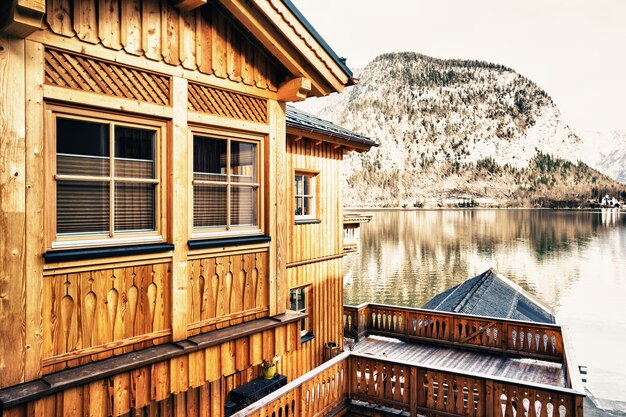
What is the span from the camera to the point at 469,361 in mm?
12422

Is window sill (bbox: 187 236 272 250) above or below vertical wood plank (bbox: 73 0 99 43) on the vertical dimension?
below

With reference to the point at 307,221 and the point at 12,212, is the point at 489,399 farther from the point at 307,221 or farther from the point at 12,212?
the point at 12,212

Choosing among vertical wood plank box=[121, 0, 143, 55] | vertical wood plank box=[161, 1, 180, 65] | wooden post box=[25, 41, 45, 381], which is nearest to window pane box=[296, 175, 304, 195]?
vertical wood plank box=[161, 1, 180, 65]

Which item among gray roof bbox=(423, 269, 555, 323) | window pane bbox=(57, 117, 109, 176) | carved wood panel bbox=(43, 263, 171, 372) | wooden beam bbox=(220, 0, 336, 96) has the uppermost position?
wooden beam bbox=(220, 0, 336, 96)

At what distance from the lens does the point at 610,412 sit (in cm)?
1494

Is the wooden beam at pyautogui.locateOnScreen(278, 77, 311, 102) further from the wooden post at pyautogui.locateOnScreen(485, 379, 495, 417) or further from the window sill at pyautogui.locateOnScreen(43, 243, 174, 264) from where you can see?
the wooden post at pyautogui.locateOnScreen(485, 379, 495, 417)

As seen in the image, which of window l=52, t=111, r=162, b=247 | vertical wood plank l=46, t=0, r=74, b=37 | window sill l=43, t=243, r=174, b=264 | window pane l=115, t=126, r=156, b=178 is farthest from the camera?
window pane l=115, t=126, r=156, b=178

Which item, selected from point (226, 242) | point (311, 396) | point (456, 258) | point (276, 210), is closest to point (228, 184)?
point (226, 242)

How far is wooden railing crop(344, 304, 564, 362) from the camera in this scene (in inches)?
481

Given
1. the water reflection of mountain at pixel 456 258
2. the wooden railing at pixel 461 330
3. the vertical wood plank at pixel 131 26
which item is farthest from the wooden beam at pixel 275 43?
the water reflection of mountain at pixel 456 258

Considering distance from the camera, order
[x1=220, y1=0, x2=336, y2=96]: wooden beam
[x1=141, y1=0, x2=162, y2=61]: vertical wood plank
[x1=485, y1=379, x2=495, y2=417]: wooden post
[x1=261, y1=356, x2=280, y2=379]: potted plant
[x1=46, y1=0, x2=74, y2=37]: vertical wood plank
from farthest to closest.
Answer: [x1=261, y1=356, x2=280, y2=379]: potted plant → [x1=485, y1=379, x2=495, y2=417]: wooden post → [x1=220, y1=0, x2=336, y2=96]: wooden beam → [x1=141, y1=0, x2=162, y2=61]: vertical wood plank → [x1=46, y1=0, x2=74, y2=37]: vertical wood plank

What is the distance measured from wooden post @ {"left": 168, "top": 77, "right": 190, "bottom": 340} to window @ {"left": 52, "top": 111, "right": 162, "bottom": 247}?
0.19 m

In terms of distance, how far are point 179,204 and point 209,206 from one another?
52cm

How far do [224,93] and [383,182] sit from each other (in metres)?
165
